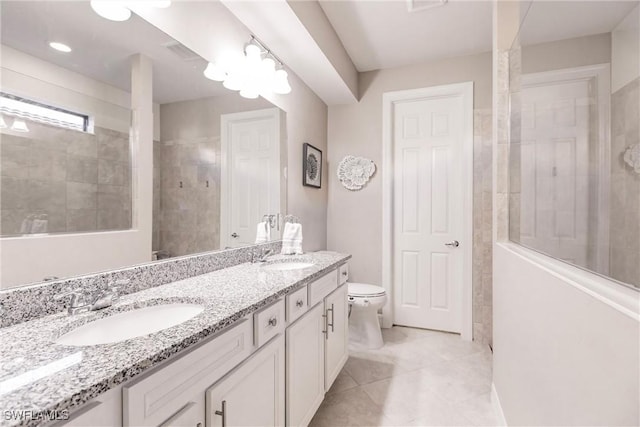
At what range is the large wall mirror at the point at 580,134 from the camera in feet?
Answer: 2.31

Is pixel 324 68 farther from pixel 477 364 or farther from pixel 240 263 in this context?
pixel 477 364

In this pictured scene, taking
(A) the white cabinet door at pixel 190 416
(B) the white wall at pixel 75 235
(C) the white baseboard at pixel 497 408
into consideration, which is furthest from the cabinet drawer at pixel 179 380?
(C) the white baseboard at pixel 497 408

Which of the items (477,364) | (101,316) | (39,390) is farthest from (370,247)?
(39,390)

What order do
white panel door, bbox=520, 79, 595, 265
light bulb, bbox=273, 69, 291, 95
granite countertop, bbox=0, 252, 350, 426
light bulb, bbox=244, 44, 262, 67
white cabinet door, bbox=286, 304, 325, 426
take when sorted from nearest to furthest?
granite countertop, bbox=0, 252, 350, 426 < white panel door, bbox=520, 79, 595, 265 < white cabinet door, bbox=286, 304, 325, 426 < light bulb, bbox=244, 44, 262, 67 < light bulb, bbox=273, 69, 291, 95

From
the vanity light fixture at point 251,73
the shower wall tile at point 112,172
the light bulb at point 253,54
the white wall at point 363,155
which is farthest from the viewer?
the white wall at point 363,155

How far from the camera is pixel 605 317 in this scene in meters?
0.61

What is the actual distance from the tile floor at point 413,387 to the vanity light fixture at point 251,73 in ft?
6.37

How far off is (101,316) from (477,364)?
245 cm

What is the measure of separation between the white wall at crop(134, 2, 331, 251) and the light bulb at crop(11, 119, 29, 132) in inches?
24.8

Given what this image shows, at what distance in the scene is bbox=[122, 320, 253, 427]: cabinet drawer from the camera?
0.63 m

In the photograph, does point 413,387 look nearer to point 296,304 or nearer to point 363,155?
point 296,304

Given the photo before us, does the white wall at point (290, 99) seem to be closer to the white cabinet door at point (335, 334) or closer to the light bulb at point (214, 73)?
the light bulb at point (214, 73)

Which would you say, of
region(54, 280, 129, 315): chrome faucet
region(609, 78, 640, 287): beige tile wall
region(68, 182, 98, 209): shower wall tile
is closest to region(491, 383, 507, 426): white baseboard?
region(609, 78, 640, 287): beige tile wall

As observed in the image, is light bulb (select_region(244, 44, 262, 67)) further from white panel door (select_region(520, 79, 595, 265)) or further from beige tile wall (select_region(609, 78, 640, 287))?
beige tile wall (select_region(609, 78, 640, 287))
